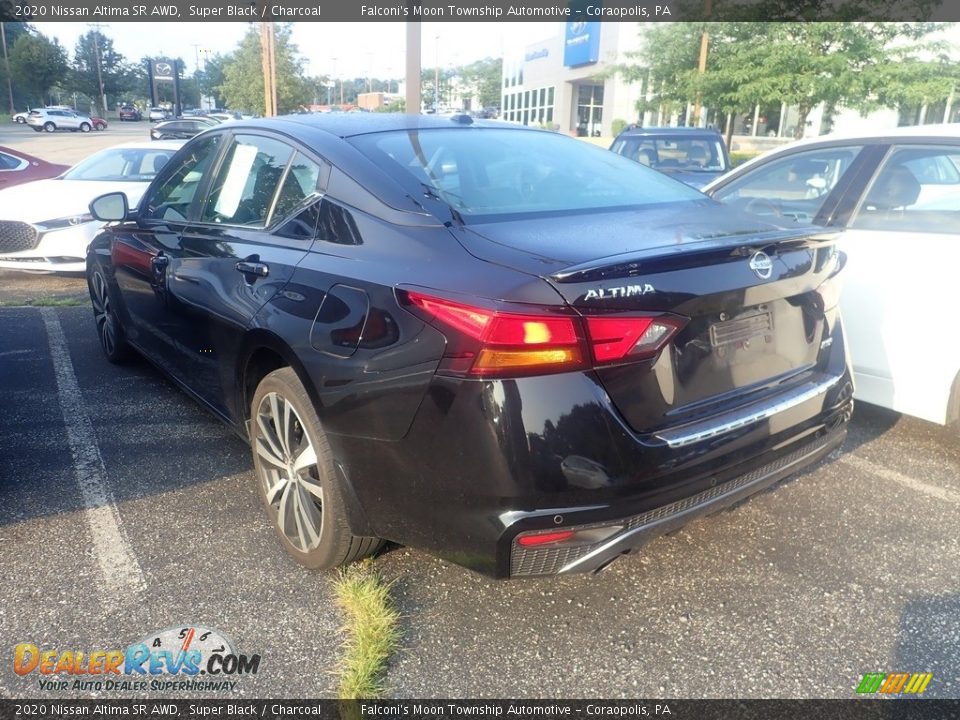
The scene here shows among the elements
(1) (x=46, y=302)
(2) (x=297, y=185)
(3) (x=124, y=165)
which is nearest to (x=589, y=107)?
(3) (x=124, y=165)

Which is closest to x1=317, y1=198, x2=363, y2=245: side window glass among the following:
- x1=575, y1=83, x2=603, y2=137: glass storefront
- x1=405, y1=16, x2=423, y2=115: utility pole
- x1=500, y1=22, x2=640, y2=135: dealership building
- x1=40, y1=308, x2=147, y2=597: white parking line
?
x1=40, y1=308, x2=147, y2=597: white parking line

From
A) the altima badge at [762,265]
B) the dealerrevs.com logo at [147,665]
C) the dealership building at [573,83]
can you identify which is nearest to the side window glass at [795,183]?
the altima badge at [762,265]

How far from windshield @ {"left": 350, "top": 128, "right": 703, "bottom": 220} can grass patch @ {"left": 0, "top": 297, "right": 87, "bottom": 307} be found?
17.7 ft

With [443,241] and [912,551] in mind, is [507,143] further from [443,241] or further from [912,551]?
[912,551]

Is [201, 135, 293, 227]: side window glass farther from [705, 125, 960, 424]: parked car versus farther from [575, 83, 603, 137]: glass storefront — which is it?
[575, 83, 603, 137]: glass storefront

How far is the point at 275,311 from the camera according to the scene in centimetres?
281

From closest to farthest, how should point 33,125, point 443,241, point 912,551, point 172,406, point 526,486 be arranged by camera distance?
point 526,486
point 443,241
point 912,551
point 172,406
point 33,125

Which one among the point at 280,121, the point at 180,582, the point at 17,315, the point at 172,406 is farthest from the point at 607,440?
the point at 17,315

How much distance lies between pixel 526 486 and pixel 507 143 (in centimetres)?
182

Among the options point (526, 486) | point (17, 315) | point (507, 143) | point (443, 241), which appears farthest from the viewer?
point (17, 315)

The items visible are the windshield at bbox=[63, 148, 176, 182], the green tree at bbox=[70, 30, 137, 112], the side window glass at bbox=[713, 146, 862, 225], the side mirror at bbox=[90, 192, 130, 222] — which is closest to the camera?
the side window glass at bbox=[713, 146, 862, 225]

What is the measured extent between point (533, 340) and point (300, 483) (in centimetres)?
A: 119

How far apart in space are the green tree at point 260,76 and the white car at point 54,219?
26.4 m

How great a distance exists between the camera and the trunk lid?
217cm
